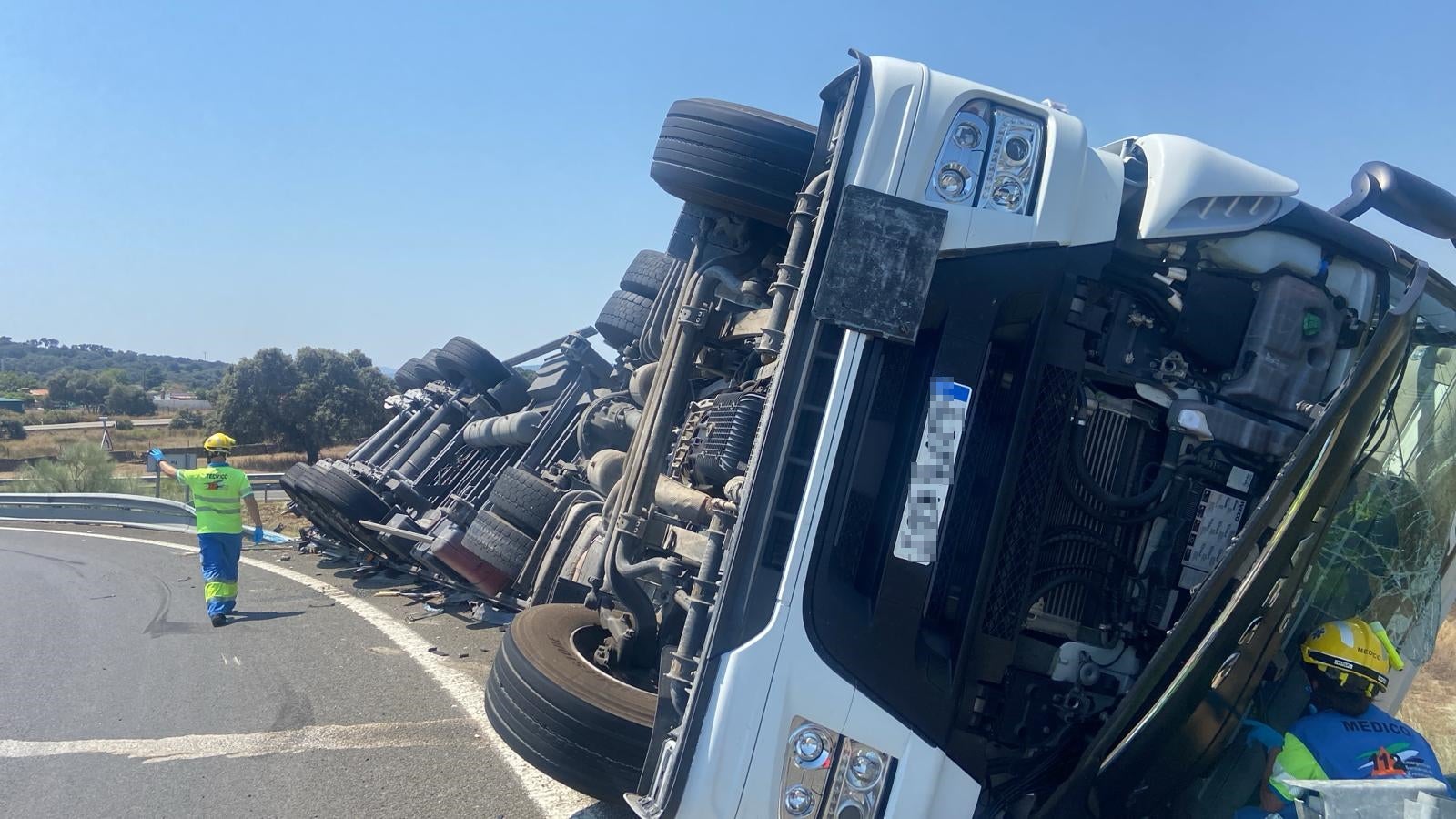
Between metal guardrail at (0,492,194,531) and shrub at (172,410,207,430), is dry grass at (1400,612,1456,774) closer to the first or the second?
metal guardrail at (0,492,194,531)

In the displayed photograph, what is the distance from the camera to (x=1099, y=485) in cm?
322

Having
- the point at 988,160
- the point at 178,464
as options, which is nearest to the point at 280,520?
the point at 178,464

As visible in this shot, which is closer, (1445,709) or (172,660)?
(172,660)

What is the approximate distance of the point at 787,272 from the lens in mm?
2945

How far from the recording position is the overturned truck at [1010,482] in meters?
2.71

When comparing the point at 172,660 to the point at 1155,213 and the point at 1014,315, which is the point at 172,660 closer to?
the point at 1014,315

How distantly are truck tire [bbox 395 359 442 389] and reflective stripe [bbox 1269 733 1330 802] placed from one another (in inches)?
331

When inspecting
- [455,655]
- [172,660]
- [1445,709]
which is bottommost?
[172,660]

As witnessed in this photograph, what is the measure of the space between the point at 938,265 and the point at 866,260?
0.80 ft

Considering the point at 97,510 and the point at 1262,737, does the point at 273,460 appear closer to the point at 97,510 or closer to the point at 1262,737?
the point at 97,510

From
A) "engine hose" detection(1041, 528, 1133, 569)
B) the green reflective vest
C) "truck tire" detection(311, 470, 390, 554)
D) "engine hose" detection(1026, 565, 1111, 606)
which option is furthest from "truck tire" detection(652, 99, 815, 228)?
"truck tire" detection(311, 470, 390, 554)

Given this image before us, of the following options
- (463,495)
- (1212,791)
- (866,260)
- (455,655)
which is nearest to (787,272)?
(866,260)

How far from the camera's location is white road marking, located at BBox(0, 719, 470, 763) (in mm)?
4090

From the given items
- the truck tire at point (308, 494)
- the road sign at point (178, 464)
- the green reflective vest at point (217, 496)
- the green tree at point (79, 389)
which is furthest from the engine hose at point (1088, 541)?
the green tree at point (79, 389)
